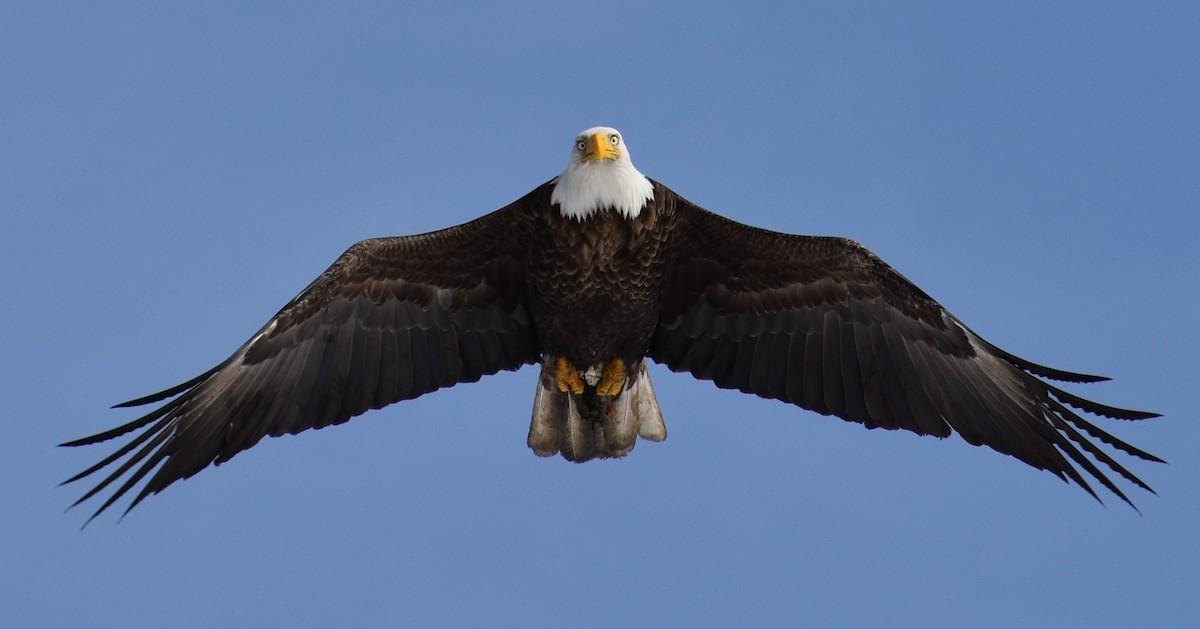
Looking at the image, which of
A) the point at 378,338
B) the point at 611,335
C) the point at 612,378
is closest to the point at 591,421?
the point at 612,378

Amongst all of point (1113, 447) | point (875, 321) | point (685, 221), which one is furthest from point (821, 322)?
point (1113, 447)

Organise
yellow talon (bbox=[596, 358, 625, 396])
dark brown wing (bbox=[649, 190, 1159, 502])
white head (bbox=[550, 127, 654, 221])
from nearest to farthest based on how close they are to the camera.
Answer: white head (bbox=[550, 127, 654, 221])
dark brown wing (bbox=[649, 190, 1159, 502])
yellow talon (bbox=[596, 358, 625, 396])

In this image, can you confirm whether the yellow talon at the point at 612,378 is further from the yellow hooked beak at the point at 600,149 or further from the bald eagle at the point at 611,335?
the yellow hooked beak at the point at 600,149

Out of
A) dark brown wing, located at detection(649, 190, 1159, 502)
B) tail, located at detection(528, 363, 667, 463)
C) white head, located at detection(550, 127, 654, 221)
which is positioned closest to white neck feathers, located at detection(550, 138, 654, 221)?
white head, located at detection(550, 127, 654, 221)

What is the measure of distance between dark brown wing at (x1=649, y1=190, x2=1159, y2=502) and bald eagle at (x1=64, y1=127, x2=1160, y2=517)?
13 millimetres

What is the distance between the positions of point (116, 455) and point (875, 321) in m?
4.90

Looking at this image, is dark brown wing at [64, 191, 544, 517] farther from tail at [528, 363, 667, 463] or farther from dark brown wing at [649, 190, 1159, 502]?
dark brown wing at [649, 190, 1159, 502]

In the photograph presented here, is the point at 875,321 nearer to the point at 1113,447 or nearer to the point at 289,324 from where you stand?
the point at 1113,447

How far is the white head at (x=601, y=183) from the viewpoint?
995 cm

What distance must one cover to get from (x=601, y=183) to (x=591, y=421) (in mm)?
1734

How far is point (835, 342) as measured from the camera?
1067 centimetres

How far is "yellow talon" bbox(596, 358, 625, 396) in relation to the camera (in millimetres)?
10617

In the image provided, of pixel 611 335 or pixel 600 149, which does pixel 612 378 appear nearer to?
pixel 611 335

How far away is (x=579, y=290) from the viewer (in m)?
10.0
